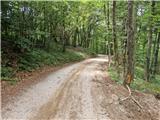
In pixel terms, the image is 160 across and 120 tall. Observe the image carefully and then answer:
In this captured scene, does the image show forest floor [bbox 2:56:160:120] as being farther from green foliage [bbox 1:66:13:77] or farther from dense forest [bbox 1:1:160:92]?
dense forest [bbox 1:1:160:92]

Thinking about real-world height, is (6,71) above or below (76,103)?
above

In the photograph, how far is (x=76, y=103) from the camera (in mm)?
11242

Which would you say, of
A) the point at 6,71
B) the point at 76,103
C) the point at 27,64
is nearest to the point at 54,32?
the point at 27,64

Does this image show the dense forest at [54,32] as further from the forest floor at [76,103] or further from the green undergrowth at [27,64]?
the forest floor at [76,103]

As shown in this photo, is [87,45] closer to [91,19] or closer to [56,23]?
[91,19]

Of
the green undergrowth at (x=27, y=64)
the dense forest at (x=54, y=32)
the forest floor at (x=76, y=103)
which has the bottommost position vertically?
the forest floor at (x=76, y=103)

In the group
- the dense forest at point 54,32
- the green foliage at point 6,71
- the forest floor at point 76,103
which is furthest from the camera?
the dense forest at point 54,32

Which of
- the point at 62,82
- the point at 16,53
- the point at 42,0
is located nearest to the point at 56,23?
the point at 42,0

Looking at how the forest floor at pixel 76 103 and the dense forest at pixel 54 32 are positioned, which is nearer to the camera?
the forest floor at pixel 76 103

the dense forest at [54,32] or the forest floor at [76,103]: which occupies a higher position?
the dense forest at [54,32]

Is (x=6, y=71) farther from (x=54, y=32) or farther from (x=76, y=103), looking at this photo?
(x=54, y=32)

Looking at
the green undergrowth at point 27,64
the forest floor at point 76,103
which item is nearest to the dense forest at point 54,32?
the green undergrowth at point 27,64

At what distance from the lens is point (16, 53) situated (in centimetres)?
1806

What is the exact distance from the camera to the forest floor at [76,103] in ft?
32.1
